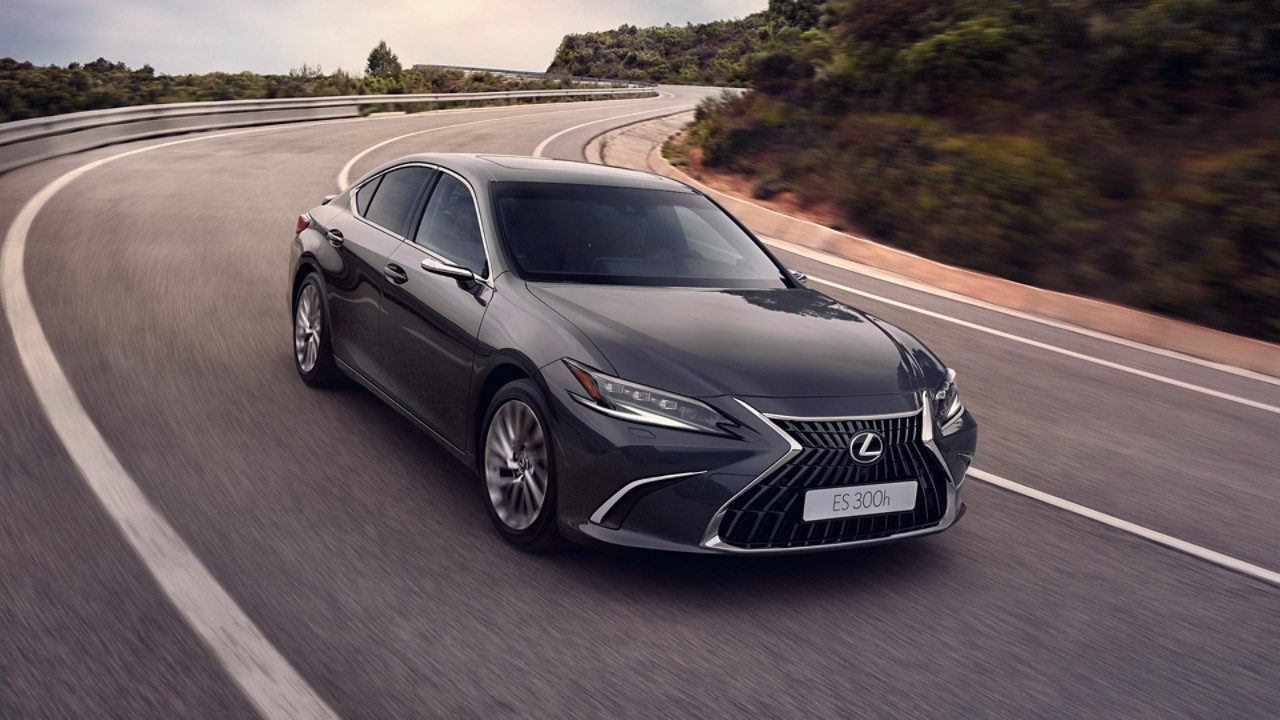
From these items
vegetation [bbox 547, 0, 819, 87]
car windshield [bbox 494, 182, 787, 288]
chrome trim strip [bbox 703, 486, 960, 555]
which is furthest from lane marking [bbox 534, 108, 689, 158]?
vegetation [bbox 547, 0, 819, 87]

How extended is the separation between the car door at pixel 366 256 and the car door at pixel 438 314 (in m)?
0.16

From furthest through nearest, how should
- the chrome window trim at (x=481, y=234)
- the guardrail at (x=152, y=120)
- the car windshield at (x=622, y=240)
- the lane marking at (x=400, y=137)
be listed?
the guardrail at (x=152, y=120), the lane marking at (x=400, y=137), the car windshield at (x=622, y=240), the chrome window trim at (x=481, y=234)

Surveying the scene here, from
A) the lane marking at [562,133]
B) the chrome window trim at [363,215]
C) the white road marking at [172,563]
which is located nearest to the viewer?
the white road marking at [172,563]

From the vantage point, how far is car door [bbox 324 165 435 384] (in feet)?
20.1

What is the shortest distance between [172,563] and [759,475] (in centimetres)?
223

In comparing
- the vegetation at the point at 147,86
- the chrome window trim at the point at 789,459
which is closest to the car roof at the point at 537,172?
the chrome window trim at the point at 789,459

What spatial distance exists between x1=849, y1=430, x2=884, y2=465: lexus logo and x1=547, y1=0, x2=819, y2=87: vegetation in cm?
7179

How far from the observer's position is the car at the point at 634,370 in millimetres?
4223

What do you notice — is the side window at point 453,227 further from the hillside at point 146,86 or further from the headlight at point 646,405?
the hillside at point 146,86

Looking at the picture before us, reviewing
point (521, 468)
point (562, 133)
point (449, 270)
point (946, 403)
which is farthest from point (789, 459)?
point (562, 133)

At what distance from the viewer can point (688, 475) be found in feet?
13.7

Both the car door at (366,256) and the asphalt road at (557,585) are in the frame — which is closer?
the asphalt road at (557,585)

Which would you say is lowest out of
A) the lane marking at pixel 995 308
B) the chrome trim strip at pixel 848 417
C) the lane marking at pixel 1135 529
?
the lane marking at pixel 995 308

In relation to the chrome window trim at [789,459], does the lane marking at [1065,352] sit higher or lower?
lower
